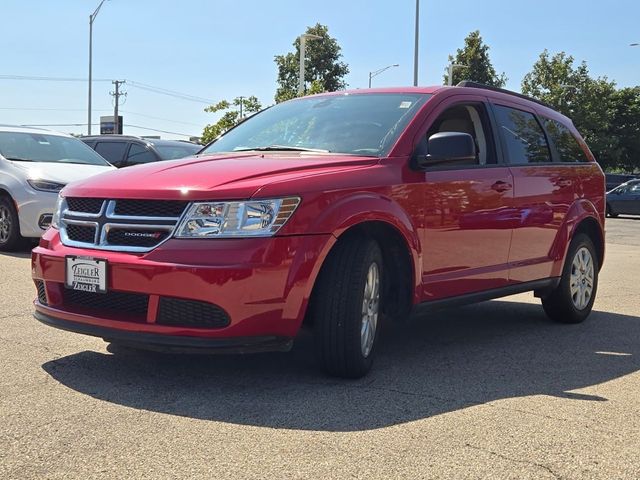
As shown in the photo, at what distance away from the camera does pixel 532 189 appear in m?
5.93

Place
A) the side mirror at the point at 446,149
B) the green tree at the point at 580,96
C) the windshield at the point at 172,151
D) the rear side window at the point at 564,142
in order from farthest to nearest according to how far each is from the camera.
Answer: the green tree at the point at 580,96
the windshield at the point at 172,151
the rear side window at the point at 564,142
the side mirror at the point at 446,149

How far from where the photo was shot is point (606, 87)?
56406mm

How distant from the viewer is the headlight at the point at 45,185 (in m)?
9.91

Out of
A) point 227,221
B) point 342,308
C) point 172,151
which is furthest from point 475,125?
point 172,151

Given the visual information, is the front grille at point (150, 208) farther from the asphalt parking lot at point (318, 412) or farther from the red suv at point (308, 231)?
the asphalt parking lot at point (318, 412)

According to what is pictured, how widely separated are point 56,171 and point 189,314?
696cm

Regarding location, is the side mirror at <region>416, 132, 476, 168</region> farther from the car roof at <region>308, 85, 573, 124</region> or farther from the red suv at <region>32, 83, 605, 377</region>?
the car roof at <region>308, 85, 573, 124</region>

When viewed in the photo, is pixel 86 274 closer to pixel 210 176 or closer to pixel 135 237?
pixel 135 237

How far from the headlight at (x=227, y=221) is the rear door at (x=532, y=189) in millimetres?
2386

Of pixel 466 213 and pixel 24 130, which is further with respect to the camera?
pixel 24 130

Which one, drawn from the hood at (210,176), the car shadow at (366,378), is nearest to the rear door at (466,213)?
the car shadow at (366,378)

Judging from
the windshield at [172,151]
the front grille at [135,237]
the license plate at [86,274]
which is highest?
the windshield at [172,151]

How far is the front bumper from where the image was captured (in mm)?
3842

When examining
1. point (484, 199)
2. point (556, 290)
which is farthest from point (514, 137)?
point (556, 290)
